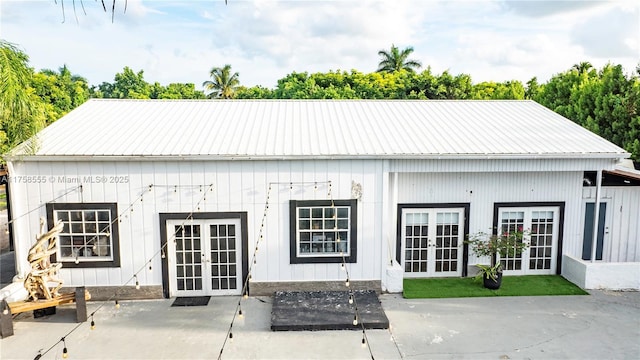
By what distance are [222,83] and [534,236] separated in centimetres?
3613

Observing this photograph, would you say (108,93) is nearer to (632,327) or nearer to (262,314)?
(262,314)

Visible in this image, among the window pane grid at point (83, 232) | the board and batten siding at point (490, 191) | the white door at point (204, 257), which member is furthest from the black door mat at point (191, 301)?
the board and batten siding at point (490, 191)

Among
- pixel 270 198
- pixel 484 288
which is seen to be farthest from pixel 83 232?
pixel 484 288

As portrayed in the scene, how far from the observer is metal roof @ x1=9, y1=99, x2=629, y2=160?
32.8 ft

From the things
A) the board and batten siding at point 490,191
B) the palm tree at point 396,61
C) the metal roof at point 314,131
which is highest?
the palm tree at point 396,61

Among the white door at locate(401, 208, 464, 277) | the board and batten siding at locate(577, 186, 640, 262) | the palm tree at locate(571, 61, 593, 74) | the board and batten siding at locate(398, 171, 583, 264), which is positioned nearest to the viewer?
the board and batten siding at locate(398, 171, 583, 264)

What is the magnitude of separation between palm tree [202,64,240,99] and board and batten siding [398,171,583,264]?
34285 mm

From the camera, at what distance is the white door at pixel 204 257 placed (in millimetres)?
10008

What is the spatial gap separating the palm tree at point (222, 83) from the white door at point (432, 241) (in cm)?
3436

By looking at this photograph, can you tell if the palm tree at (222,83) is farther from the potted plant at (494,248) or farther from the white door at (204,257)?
the potted plant at (494,248)

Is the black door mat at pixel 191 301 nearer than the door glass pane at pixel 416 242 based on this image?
Yes

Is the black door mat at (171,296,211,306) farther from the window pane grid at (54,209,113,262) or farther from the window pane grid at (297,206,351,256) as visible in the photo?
the window pane grid at (297,206,351,256)

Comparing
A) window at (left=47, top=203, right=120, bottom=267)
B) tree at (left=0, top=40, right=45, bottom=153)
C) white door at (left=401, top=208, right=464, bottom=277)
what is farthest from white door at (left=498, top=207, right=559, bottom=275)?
tree at (left=0, top=40, right=45, bottom=153)

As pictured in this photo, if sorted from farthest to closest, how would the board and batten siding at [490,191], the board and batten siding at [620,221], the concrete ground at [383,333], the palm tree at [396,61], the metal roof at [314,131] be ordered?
the palm tree at [396,61] < the board and batten siding at [620,221] < the board and batten siding at [490,191] < the metal roof at [314,131] < the concrete ground at [383,333]
